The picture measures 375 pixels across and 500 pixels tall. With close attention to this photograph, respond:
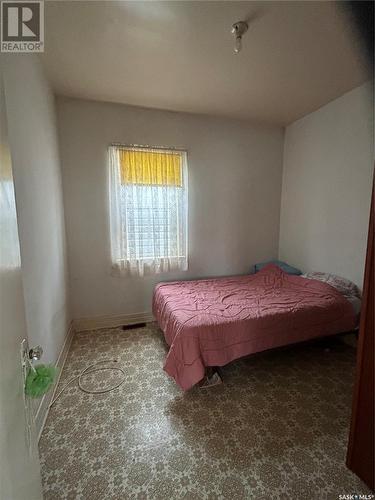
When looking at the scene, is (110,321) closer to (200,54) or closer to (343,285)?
(343,285)

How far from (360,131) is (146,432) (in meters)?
3.35

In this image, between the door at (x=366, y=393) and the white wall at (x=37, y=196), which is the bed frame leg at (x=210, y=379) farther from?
the white wall at (x=37, y=196)

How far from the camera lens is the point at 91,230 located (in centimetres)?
277

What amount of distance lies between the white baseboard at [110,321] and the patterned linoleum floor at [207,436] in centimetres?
71

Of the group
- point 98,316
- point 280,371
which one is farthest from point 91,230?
point 280,371

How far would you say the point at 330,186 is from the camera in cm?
270

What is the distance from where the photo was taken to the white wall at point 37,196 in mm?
1397

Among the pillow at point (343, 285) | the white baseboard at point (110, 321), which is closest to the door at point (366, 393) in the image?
the pillow at point (343, 285)

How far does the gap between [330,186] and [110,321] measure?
10.7 ft

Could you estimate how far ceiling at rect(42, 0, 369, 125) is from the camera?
146 cm

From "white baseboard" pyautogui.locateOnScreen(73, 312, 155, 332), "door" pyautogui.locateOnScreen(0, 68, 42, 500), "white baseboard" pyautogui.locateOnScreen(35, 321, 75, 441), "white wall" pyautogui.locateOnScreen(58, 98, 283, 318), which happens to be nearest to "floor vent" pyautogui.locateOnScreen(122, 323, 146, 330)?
"white baseboard" pyautogui.locateOnScreen(73, 312, 155, 332)

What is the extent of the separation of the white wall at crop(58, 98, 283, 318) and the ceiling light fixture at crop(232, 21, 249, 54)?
1367mm

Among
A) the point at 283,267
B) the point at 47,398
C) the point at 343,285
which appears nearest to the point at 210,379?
the point at 47,398

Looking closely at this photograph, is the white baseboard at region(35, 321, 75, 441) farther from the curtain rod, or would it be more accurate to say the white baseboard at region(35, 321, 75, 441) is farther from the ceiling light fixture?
the ceiling light fixture
